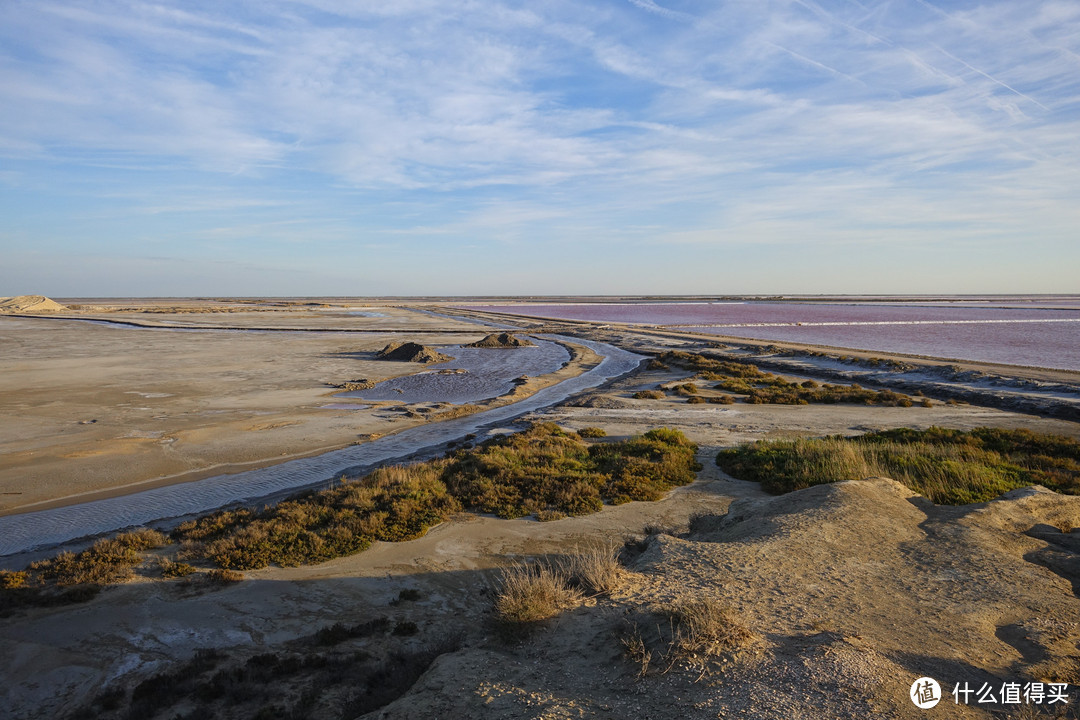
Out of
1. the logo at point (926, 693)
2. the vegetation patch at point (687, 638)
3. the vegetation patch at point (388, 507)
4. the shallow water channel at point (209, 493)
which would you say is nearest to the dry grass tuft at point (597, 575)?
the vegetation patch at point (687, 638)

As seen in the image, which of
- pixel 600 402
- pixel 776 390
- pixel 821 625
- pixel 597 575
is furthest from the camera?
pixel 776 390

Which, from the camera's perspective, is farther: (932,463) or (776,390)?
(776,390)

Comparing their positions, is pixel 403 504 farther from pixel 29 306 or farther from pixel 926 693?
pixel 29 306

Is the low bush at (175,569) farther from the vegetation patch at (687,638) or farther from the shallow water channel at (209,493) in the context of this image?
the vegetation patch at (687,638)

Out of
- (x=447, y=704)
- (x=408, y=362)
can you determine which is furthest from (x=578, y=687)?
(x=408, y=362)

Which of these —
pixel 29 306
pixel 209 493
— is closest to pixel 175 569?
pixel 209 493
